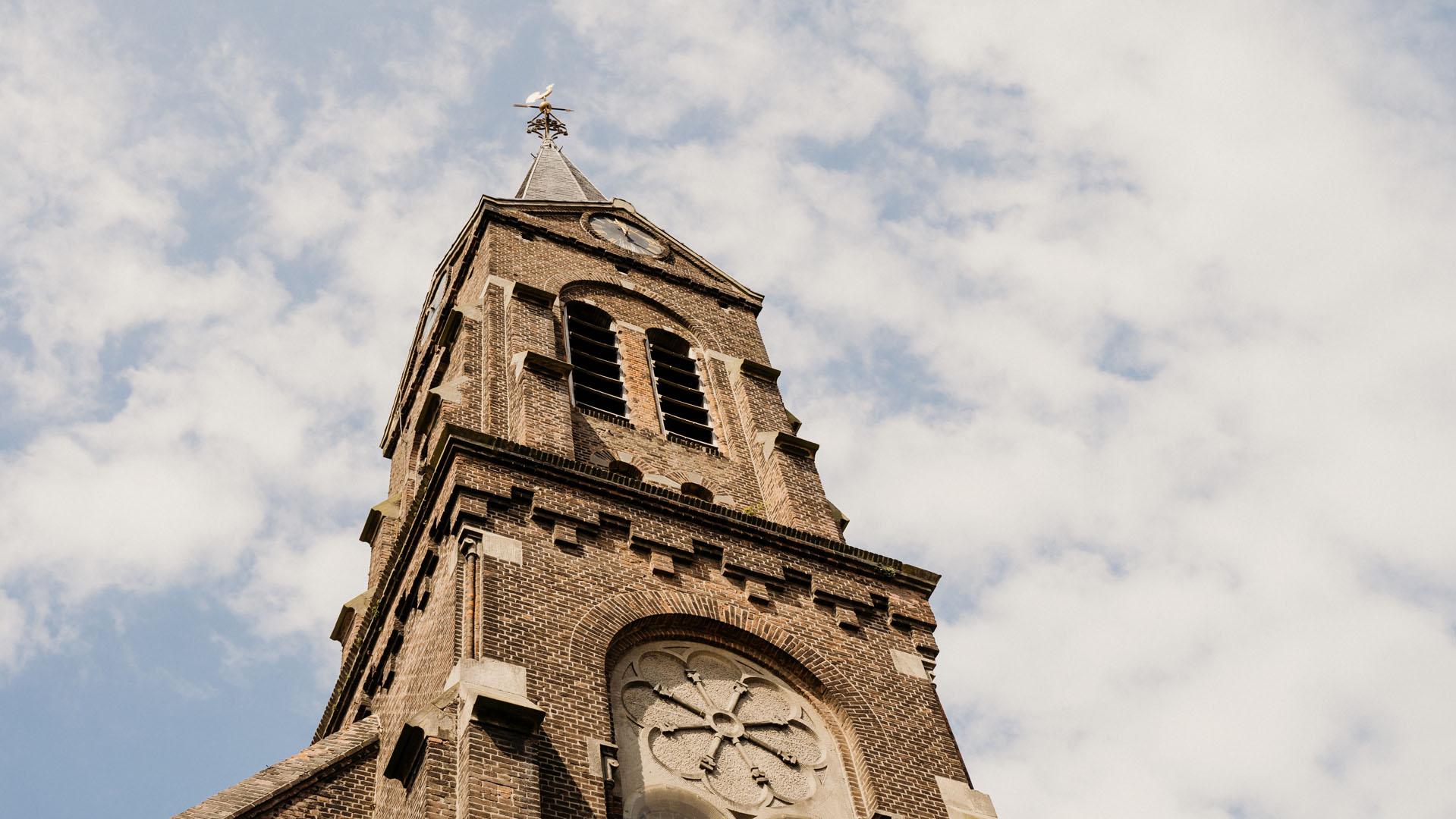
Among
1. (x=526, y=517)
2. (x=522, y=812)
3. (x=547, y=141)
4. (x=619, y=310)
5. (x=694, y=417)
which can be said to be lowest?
(x=522, y=812)

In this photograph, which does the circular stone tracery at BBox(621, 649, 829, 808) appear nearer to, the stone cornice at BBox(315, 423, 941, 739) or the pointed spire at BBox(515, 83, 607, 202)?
the stone cornice at BBox(315, 423, 941, 739)

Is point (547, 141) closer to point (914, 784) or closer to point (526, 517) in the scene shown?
point (526, 517)

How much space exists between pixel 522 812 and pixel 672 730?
2.92m

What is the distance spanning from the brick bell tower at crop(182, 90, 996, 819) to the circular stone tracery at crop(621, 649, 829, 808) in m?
0.03

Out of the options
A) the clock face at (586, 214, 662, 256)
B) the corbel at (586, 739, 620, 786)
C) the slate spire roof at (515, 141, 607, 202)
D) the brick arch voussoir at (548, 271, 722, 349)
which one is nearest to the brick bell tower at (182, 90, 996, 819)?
the corbel at (586, 739, 620, 786)

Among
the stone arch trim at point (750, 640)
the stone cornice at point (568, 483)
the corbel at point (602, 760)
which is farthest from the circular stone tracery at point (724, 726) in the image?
Result: the stone cornice at point (568, 483)

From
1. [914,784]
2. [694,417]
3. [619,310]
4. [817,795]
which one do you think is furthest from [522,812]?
[619,310]

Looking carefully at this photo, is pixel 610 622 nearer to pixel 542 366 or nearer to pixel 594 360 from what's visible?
pixel 542 366

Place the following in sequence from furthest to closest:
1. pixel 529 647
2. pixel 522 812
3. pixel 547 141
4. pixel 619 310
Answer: pixel 547 141 → pixel 619 310 → pixel 529 647 → pixel 522 812

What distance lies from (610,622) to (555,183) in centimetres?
1848

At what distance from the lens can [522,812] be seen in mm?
14344

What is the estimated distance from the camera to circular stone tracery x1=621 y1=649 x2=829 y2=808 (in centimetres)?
1673

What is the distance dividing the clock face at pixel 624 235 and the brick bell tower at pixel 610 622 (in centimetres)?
340

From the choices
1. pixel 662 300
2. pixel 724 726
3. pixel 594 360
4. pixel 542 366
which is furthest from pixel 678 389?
pixel 724 726
